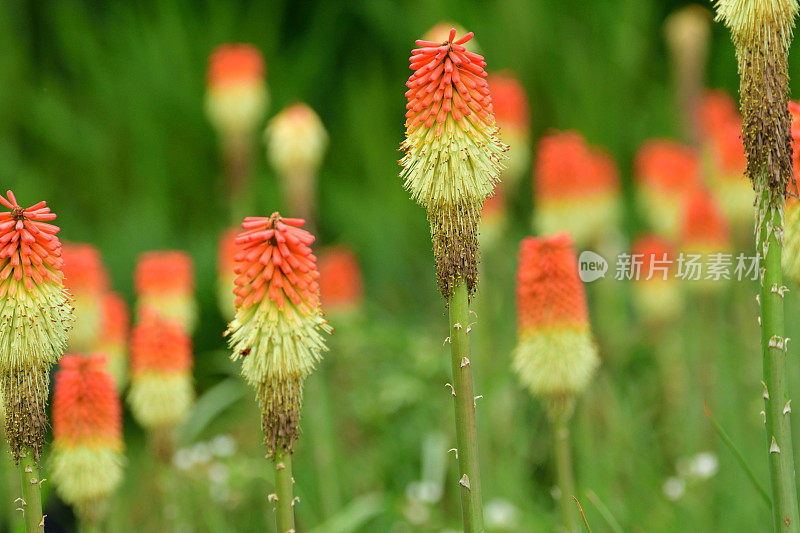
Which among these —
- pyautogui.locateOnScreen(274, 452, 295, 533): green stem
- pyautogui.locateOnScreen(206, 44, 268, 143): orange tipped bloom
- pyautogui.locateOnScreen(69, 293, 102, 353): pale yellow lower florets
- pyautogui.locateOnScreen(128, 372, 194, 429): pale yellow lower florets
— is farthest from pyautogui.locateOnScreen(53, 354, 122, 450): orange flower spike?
pyautogui.locateOnScreen(206, 44, 268, 143): orange tipped bloom

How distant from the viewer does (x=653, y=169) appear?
20.3 ft

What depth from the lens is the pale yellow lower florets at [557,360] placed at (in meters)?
3.13

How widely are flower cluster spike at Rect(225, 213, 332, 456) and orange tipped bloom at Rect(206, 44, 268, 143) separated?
4.85m

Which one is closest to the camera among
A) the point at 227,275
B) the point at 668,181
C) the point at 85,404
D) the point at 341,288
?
the point at 85,404

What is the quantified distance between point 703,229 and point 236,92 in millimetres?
3342

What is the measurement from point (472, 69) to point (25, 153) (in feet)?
29.7

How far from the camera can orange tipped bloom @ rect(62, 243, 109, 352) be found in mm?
4168

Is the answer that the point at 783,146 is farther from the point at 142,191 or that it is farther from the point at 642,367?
Result: the point at 142,191

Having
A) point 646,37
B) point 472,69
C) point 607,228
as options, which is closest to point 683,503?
point 607,228

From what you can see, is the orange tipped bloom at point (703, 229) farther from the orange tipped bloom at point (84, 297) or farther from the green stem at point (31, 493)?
the green stem at point (31, 493)

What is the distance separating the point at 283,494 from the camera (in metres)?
1.89

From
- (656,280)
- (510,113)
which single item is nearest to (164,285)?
(510,113)

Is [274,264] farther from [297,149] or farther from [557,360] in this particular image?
[297,149]

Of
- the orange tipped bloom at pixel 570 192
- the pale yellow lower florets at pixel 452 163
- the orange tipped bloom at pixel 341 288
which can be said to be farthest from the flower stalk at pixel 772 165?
the orange tipped bloom at pixel 341 288
